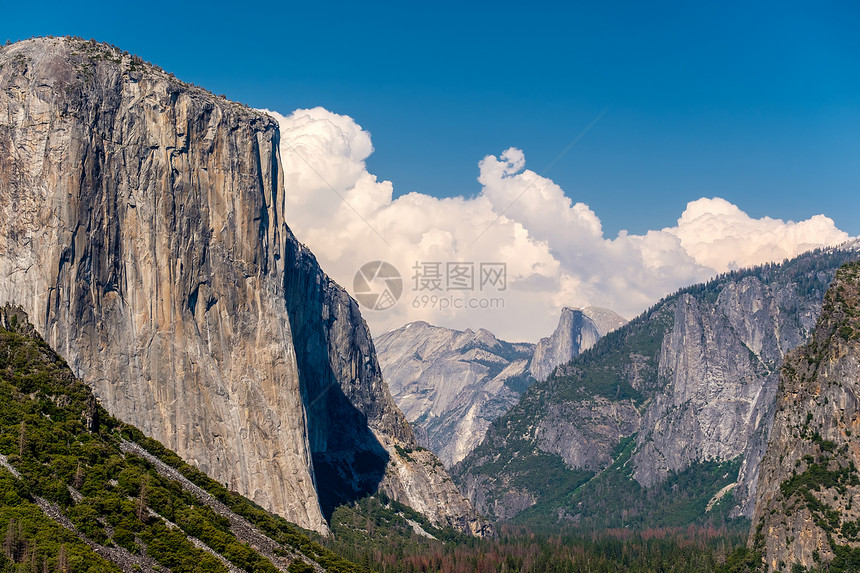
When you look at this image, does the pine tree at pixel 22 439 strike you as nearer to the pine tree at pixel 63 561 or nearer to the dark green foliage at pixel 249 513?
the pine tree at pixel 63 561

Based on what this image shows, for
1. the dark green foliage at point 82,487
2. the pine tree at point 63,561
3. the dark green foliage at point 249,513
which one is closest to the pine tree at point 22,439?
the dark green foliage at point 82,487

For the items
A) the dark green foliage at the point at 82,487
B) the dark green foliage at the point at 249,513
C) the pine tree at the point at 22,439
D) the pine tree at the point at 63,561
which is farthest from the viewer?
the dark green foliage at the point at 249,513

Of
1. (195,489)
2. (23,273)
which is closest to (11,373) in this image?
(195,489)

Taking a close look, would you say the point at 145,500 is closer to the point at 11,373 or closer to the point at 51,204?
the point at 11,373

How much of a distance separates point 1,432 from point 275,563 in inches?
1473

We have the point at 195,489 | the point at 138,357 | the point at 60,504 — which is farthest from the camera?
the point at 138,357

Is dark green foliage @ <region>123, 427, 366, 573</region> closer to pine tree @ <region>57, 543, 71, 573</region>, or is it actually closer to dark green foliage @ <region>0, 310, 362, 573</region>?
dark green foliage @ <region>0, 310, 362, 573</region>

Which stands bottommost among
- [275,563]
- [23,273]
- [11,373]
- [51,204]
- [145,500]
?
[275,563]

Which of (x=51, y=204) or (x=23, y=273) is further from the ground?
(x=51, y=204)

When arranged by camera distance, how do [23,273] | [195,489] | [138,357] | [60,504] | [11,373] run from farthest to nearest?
[138,357] → [23,273] → [195,489] → [11,373] → [60,504]

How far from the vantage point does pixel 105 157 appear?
199750 millimetres

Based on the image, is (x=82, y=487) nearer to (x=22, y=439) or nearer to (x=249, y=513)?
(x=22, y=439)

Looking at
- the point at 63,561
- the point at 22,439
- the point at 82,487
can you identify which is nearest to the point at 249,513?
the point at 82,487

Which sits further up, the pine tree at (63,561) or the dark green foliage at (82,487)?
the dark green foliage at (82,487)
